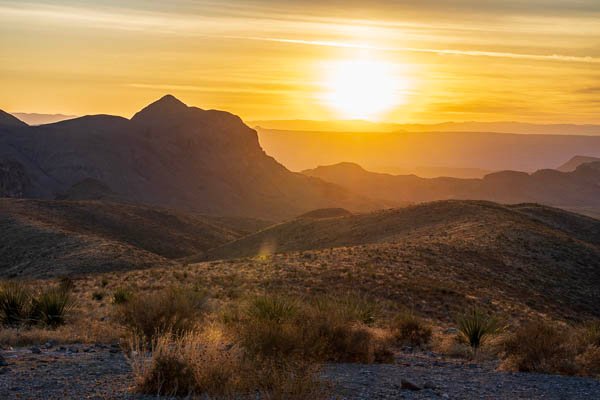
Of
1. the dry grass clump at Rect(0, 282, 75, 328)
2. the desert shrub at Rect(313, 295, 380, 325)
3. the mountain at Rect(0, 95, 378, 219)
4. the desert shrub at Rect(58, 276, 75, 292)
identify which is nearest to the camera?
the desert shrub at Rect(313, 295, 380, 325)

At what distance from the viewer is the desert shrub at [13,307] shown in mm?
14648

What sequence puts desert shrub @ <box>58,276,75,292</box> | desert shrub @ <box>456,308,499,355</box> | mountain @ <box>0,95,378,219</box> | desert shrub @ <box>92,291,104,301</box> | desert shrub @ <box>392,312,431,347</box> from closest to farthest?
desert shrub @ <box>456,308,499,355</box> → desert shrub @ <box>392,312,431,347</box> → desert shrub @ <box>92,291,104,301</box> → desert shrub @ <box>58,276,75,292</box> → mountain @ <box>0,95,378,219</box>

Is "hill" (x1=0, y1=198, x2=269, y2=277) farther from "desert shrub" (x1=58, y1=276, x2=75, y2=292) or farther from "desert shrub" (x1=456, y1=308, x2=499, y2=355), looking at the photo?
"desert shrub" (x1=456, y1=308, x2=499, y2=355)

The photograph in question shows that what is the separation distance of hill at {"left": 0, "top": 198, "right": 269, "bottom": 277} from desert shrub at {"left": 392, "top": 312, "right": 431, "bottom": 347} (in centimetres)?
3046

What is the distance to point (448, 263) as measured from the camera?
33906 mm

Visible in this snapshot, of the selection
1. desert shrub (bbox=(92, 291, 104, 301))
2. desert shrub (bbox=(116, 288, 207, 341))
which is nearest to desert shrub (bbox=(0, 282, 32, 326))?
desert shrub (bbox=(116, 288, 207, 341))

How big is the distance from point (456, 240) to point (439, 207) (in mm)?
17313

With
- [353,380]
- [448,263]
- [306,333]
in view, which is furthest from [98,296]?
[448,263]

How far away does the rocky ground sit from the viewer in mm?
8797

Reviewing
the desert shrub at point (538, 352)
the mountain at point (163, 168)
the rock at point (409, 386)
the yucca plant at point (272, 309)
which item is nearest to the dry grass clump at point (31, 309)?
the yucca plant at point (272, 309)

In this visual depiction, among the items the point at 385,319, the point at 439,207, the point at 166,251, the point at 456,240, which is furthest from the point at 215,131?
the point at 385,319

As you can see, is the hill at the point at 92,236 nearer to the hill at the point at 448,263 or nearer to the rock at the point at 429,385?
the hill at the point at 448,263

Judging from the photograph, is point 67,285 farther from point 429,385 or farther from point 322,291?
point 429,385

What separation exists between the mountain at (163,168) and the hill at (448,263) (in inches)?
3378
